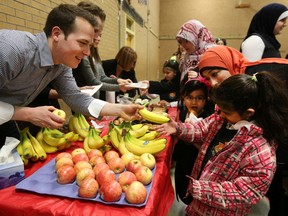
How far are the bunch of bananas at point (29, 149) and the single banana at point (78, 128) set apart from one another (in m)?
0.35

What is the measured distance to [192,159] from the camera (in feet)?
6.95

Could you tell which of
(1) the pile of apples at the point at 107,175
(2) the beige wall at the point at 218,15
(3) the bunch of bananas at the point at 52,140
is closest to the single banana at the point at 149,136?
(1) the pile of apples at the point at 107,175

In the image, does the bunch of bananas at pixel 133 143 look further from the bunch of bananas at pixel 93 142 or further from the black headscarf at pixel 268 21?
the black headscarf at pixel 268 21

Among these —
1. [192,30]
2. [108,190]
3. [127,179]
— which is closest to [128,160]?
[127,179]

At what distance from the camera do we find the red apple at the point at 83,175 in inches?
43.6

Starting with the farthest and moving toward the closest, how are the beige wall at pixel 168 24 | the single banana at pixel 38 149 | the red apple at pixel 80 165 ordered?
the beige wall at pixel 168 24 < the single banana at pixel 38 149 < the red apple at pixel 80 165

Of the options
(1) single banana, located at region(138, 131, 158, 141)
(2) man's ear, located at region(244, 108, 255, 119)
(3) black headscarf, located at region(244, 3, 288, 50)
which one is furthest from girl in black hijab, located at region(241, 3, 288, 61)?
(1) single banana, located at region(138, 131, 158, 141)

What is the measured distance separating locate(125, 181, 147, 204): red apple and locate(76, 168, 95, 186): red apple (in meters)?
0.21

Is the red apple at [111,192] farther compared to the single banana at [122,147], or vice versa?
the single banana at [122,147]

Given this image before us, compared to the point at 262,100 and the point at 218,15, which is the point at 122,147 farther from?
the point at 218,15

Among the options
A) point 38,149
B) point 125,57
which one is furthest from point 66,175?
point 125,57

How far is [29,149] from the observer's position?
1.36m

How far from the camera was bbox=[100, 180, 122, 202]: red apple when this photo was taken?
39.6 inches

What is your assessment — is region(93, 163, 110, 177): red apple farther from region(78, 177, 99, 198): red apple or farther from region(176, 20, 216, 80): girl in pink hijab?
region(176, 20, 216, 80): girl in pink hijab
